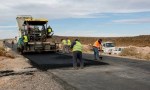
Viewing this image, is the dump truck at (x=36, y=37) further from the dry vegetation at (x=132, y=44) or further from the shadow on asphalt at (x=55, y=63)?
the shadow on asphalt at (x=55, y=63)

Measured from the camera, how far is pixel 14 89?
12.3 metres

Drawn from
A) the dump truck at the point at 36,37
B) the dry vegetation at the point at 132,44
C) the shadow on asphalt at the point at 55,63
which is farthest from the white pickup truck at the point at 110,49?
the shadow on asphalt at the point at 55,63

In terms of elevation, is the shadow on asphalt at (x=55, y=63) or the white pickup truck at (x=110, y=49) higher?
the white pickup truck at (x=110, y=49)

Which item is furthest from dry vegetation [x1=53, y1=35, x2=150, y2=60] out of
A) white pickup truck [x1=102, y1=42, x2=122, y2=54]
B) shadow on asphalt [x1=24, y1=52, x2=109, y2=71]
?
shadow on asphalt [x1=24, y1=52, x2=109, y2=71]

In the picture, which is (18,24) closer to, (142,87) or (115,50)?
(115,50)

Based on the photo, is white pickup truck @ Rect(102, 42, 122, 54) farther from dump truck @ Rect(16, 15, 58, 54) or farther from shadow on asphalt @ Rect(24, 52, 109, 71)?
shadow on asphalt @ Rect(24, 52, 109, 71)

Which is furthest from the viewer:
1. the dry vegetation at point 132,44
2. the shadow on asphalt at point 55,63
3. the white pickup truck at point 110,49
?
the white pickup truck at point 110,49

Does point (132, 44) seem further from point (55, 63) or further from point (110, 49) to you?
point (55, 63)

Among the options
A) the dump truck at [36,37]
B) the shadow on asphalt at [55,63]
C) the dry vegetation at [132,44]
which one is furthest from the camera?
the dump truck at [36,37]

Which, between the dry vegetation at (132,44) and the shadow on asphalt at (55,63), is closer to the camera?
the shadow on asphalt at (55,63)

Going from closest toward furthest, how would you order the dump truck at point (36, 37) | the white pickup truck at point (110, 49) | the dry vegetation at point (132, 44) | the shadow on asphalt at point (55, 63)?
the shadow on asphalt at point (55, 63) → the dry vegetation at point (132, 44) → the dump truck at point (36, 37) → the white pickup truck at point (110, 49)

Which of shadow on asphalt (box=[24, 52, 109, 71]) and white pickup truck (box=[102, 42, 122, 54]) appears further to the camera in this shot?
white pickup truck (box=[102, 42, 122, 54])

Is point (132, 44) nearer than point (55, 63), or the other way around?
point (55, 63)

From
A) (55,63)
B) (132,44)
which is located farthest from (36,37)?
(132,44)
